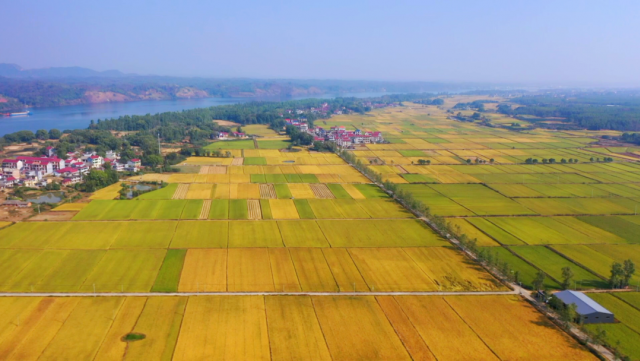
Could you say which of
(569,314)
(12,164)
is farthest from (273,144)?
(569,314)

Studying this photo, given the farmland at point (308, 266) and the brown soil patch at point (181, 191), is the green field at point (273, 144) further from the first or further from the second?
the brown soil patch at point (181, 191)

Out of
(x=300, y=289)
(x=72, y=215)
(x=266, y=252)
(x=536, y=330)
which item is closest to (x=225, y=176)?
(x=72, y=215)

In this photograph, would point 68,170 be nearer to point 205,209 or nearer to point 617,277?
point 205,209

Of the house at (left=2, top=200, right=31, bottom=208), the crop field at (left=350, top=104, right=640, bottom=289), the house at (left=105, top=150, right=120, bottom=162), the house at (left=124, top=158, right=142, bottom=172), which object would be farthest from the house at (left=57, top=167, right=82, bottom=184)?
the crop field at (left=350, top=104, right=640, bottom=289)

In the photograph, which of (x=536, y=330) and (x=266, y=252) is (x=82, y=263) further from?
(x=536, y=330)

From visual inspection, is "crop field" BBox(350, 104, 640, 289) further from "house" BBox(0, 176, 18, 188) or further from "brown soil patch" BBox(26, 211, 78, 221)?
"house" BBox(0, 176, 18, 188)

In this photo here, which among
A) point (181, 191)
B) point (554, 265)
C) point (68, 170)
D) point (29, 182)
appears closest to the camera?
point (554, 265)
